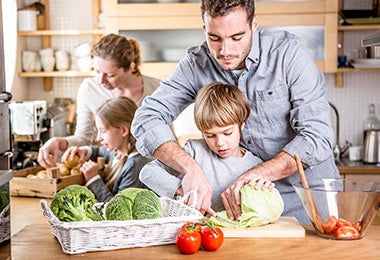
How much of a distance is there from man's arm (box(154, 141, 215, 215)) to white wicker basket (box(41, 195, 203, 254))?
24 centimetres

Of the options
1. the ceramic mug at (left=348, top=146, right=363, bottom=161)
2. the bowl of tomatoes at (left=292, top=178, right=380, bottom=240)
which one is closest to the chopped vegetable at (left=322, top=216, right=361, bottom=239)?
the bowl of tomatoes at (left=292, top=178, right=380, bottom=240)

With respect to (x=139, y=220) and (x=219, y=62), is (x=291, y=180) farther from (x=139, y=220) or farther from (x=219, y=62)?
(x=139, y=220)

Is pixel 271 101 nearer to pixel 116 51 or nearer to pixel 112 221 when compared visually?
pixel 112 221

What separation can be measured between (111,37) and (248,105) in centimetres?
165

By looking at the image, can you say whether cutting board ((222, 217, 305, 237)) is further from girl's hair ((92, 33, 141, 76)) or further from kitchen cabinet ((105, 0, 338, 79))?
kitchen cabinet ((105, 0, 338, 79))

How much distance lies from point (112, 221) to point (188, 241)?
0.22 meters

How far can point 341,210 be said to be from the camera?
2252 mm

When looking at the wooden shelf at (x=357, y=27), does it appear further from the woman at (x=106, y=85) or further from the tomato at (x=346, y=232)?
the tomato at (x=346, y=232)

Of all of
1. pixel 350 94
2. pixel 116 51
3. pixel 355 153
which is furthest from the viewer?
pixel 350 94

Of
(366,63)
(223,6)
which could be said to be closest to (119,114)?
(223,6)

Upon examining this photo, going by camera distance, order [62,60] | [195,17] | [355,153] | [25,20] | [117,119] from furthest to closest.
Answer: [62,60], [25,20], [355,153], [195,17], [117,119]

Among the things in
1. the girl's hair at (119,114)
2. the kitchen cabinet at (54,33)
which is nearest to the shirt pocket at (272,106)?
the girl's hair at (119,114)

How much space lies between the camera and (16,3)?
5.62m

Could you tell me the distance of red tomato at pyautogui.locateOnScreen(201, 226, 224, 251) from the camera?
212 cm
